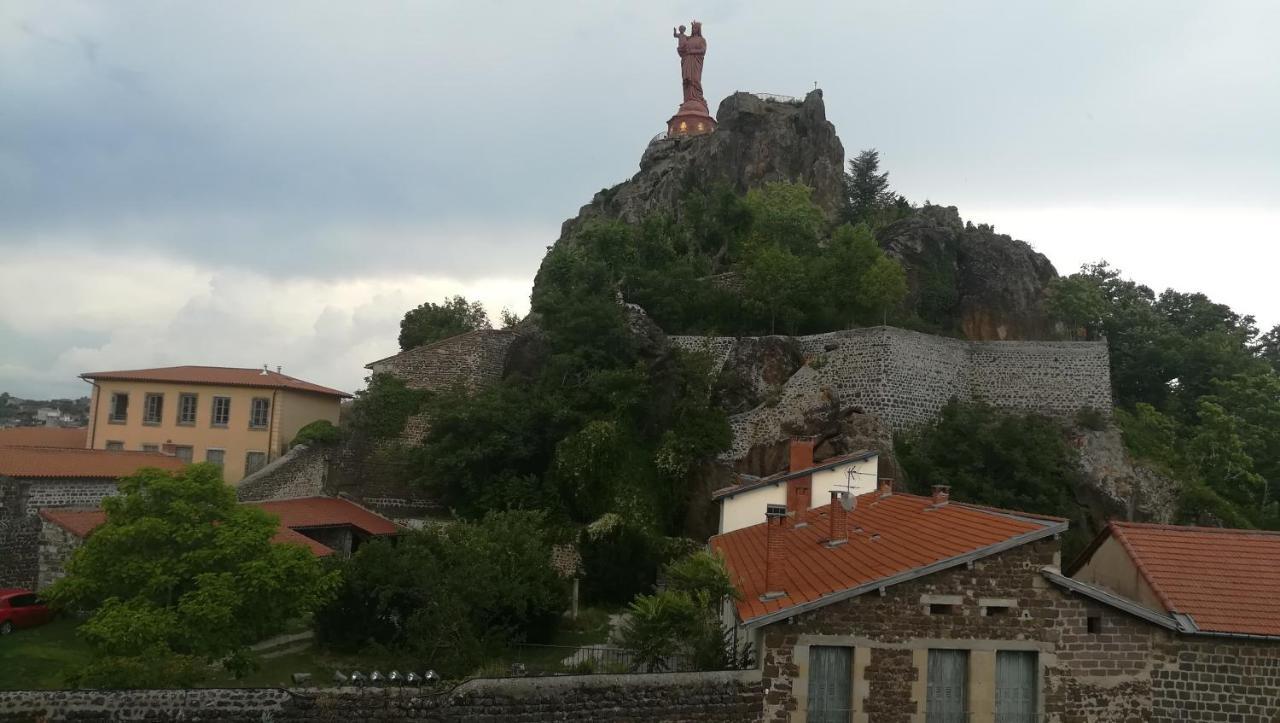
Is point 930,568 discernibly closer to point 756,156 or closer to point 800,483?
point 800,483

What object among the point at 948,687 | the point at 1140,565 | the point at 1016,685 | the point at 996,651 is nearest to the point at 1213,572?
the point at 1140,565

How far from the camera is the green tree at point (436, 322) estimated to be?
169 feet

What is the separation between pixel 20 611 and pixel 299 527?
781 centimetres

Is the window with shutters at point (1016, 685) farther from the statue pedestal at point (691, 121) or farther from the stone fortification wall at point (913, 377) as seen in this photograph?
the statue pedestal at point (691, 121)

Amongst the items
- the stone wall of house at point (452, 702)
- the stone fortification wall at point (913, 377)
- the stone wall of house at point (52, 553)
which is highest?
the stone fortification wall at point (913, 377)

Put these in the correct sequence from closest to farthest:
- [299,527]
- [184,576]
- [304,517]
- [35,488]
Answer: [184,576] → [35,488] → [299,527] → [304,517]

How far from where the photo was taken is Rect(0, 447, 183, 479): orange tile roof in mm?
25906

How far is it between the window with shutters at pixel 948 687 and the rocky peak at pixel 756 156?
1623 inches

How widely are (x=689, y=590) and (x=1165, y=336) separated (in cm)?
3440

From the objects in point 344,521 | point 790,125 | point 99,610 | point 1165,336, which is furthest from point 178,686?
point 790,125

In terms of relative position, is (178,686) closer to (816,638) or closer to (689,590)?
(689,590)

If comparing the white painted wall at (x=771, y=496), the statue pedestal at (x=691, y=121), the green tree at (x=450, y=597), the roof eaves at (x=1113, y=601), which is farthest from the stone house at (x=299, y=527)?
the statue pedestal at (x=691, y=121)

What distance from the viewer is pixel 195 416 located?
3684 cm

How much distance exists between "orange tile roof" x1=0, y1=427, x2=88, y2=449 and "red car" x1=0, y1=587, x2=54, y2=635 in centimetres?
1742
